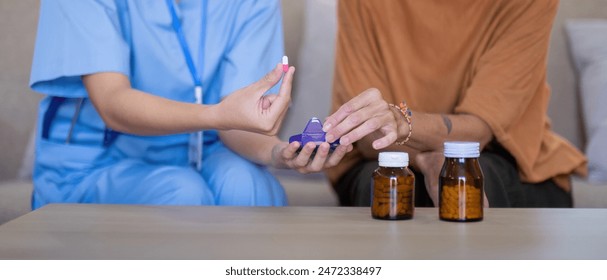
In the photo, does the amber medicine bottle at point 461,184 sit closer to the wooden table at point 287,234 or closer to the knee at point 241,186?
the wooden table at point 287,234

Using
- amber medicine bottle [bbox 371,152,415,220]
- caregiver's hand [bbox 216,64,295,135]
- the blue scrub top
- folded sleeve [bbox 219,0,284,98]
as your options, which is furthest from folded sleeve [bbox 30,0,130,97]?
amber medicine bottle [bbox 371,152,415,220]

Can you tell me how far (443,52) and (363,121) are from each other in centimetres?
48

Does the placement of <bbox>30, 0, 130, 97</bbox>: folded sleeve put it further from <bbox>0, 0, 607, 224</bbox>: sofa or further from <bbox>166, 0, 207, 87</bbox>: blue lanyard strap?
<bbox>0, 0, 607, 224</bbox>: sofa

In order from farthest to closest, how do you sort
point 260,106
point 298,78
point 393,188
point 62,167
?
1. point 298,78
2. point 62,167
3. point 260,106
4. point 393,188

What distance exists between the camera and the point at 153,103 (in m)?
1.25

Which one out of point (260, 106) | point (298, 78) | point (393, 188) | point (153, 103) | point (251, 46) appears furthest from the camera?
point (298, 78)

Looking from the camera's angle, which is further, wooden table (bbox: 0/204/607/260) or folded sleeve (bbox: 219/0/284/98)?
folded sleeve (bbox: 219/0/284/98)

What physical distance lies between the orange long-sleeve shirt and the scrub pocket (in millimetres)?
503

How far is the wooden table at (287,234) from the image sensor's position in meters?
0.80

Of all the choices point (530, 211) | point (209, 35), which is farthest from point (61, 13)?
point (530, 211)

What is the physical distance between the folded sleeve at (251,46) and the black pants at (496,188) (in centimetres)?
24

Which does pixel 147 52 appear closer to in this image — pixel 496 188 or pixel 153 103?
pixel 153 103

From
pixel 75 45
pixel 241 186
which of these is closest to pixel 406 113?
pixel 241 186

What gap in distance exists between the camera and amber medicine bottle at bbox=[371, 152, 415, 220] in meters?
1.00
